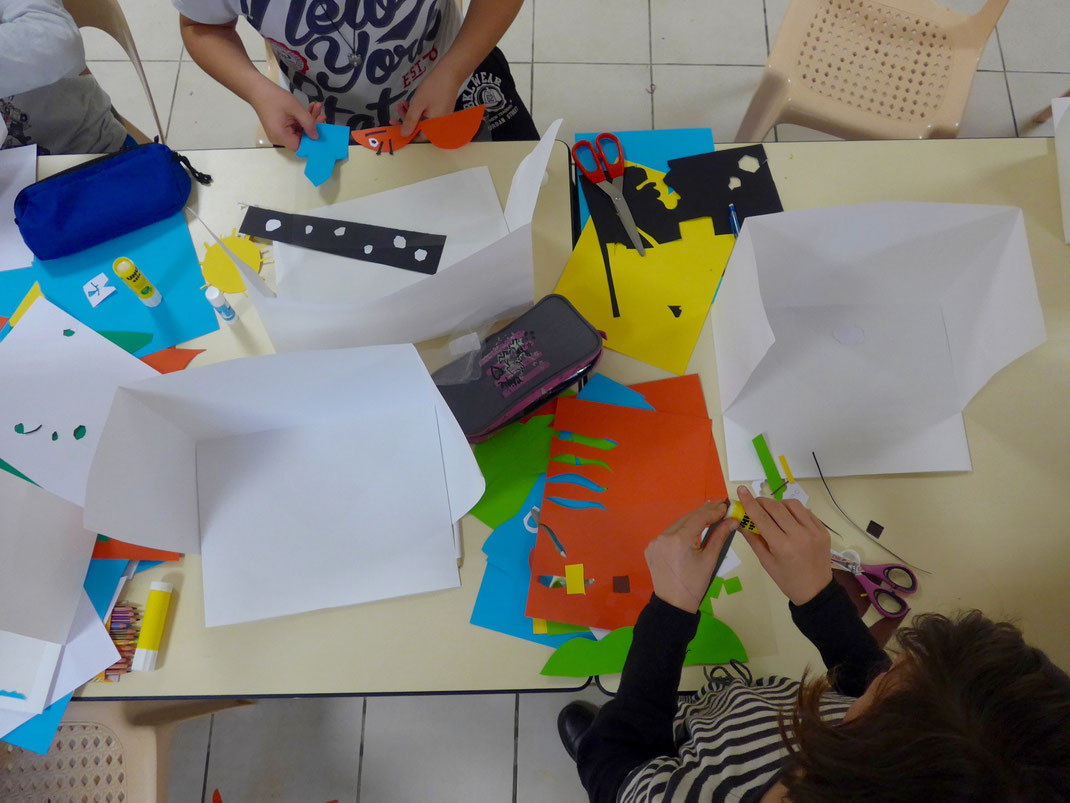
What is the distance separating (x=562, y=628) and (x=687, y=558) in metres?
0.18

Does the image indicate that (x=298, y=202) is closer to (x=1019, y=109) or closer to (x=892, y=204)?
(x=892, y=204)

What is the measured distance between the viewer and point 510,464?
0.83 metres

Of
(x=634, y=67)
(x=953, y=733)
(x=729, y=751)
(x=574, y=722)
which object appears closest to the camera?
(x=953, y=733)

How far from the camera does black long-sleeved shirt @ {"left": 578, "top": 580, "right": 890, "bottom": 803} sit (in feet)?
2.23

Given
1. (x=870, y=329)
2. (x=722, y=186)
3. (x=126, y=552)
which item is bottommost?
(x=126, y=552)

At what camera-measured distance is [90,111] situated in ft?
3.66

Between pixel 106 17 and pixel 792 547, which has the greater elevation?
pixel 106 17

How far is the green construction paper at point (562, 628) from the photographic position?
77 centimetres

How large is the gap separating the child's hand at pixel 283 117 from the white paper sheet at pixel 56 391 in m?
0.39

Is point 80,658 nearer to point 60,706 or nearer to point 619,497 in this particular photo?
point 60,706

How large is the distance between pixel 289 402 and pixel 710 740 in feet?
2.03

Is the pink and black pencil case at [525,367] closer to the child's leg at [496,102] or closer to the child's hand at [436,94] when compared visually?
the child's hand at [436,94]

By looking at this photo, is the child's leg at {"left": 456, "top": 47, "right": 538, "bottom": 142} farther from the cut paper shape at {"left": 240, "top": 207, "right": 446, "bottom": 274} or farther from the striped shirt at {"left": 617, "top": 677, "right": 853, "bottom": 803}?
the striped shirt at {"left": 617, "top": 677, "right": 853, "bottom": 803}

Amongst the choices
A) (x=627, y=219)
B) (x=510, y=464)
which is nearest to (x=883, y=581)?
(x=510, y=464)
